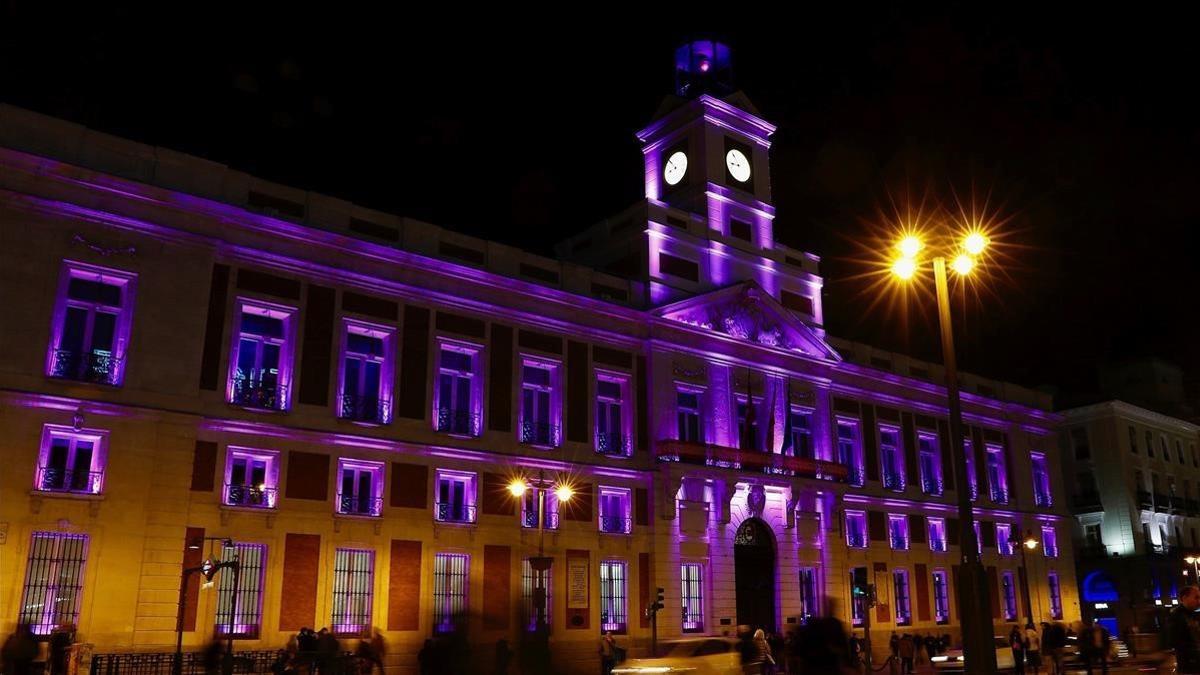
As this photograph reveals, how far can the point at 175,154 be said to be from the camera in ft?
88.2

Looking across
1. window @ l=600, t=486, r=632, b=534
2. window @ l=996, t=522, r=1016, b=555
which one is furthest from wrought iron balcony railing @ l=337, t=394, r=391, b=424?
window @ l=996, t=522, r=1016, b=555

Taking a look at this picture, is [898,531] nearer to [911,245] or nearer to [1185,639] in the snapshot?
[1185,639]

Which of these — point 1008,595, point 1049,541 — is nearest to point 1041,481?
point 1049,541

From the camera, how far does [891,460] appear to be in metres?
46.0

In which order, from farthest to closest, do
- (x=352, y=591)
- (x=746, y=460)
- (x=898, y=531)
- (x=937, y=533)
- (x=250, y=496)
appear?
(x=937, y=533), (x=898, y=531), (x=746, y=460), (x=352, y=591), (x=250, y=496)

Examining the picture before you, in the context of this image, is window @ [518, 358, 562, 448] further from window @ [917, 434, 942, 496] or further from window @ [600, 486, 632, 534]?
window @ [917, 434, 942, 496]

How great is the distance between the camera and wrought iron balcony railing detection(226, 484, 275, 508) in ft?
85.9

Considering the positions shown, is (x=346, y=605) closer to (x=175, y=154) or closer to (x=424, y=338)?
(x=424, y=338)

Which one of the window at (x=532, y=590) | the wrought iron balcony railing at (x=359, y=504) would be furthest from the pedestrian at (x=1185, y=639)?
the wrought iron balcony railing at (x=359, y=504)

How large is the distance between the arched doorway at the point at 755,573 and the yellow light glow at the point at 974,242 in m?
23.3

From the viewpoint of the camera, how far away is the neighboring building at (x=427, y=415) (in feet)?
79.2

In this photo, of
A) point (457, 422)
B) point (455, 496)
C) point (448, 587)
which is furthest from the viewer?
point (457, 422)

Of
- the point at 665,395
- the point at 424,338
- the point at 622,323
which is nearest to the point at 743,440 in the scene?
the point at 665,395

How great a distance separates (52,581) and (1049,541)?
48141 mm
